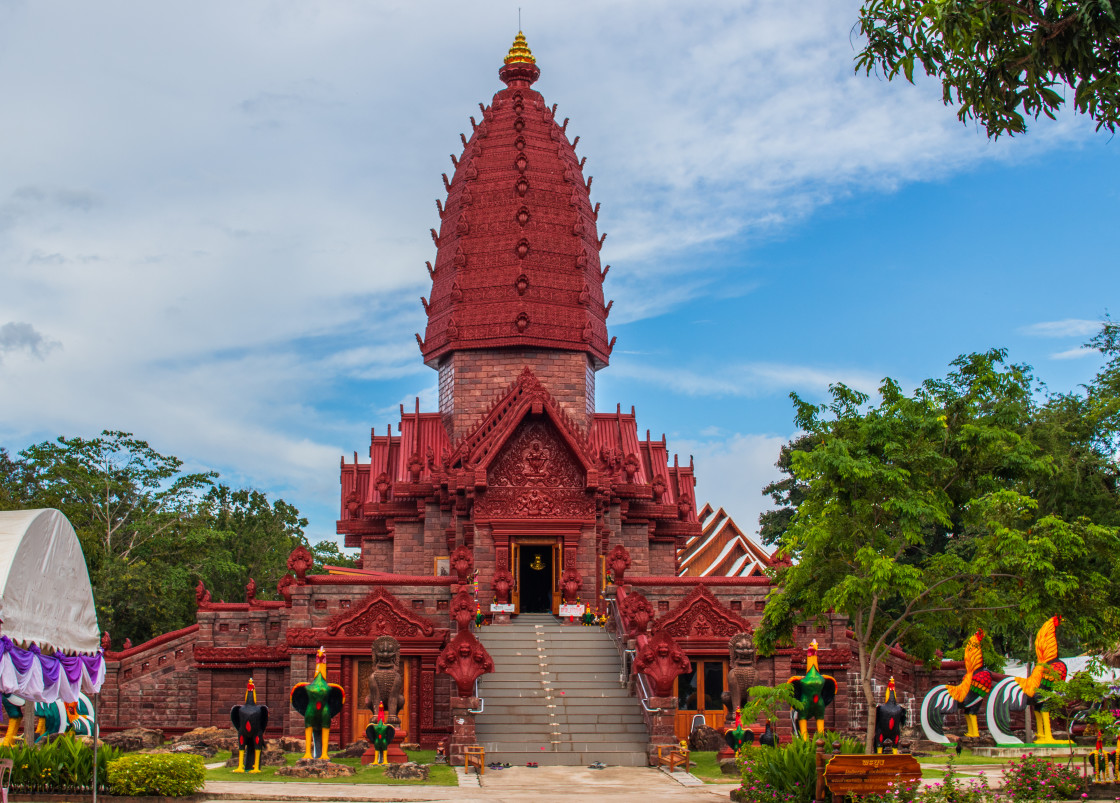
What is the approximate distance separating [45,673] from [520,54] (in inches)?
1172

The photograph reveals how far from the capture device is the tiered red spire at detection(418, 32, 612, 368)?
115 ft

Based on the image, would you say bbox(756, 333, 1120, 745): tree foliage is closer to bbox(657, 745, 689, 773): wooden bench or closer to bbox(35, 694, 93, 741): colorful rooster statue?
bbox(657, 745, 689, 773): wooden bench

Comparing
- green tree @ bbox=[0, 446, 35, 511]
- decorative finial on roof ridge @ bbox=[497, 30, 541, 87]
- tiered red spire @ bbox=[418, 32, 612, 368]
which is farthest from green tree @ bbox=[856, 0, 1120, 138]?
green tree @ bbox=[0, 446, 35, 511]

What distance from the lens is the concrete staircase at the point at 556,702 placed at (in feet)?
74.2

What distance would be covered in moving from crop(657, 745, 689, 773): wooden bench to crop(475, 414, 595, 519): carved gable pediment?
9.42 meters

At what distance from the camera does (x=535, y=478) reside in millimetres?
31250

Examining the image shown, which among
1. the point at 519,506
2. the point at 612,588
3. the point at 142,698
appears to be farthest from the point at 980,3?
the point at 142,698

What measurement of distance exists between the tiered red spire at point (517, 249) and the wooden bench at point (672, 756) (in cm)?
1493

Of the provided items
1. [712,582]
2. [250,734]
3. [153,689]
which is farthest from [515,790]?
[153,689]

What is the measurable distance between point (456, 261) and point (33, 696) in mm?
22706

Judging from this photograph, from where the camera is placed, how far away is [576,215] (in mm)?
36531

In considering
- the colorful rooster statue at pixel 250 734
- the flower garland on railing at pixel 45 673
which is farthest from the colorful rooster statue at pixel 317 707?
the flower garland on railing at pixel 45 673

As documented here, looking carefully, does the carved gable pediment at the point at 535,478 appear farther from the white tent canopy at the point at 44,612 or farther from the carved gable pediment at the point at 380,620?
the white tent canopy at the point at 44,612

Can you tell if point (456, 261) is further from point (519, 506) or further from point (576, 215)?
point (519, 506)
